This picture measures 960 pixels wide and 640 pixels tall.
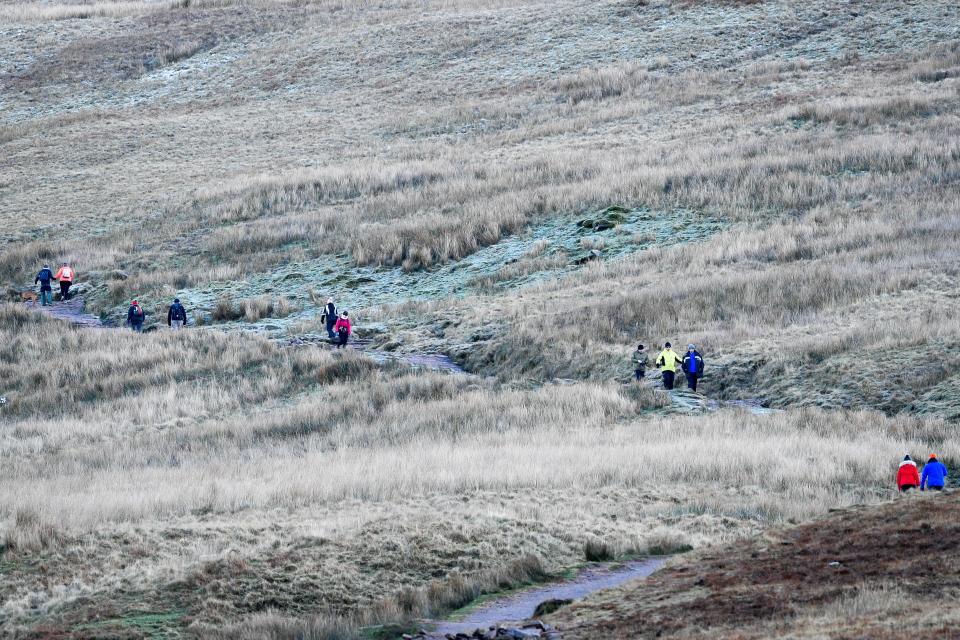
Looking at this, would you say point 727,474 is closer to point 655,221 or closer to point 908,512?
point 908,512

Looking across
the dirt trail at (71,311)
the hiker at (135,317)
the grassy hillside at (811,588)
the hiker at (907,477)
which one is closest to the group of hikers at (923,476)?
the hiker at (907,477)

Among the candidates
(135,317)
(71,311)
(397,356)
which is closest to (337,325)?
(397,356)

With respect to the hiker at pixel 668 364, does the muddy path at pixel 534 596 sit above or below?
above

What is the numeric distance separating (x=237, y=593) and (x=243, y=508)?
149 inches

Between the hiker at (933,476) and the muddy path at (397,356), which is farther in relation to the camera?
the muddy path at (397,356)

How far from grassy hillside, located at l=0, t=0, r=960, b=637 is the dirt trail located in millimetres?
603

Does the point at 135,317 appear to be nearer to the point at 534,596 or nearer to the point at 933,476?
the point at 534,596

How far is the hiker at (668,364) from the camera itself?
23531 mm

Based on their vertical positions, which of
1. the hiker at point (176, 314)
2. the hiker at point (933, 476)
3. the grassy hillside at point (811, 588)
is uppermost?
the grassy hillside at point (811, 588)

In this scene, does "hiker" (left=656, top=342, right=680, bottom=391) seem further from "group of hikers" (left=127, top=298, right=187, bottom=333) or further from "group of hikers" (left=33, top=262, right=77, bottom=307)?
"group of hikers" (left=33, top=262, right=77, bottom=307)

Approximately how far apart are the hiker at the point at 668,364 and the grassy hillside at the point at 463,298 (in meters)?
0.78

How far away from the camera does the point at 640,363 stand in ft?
79.7

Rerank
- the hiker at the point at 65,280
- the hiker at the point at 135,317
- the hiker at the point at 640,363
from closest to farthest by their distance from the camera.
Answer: the hiker at the point at 640,363 → the hiker at the point at 135,317 → the hiker at the point at 65,280

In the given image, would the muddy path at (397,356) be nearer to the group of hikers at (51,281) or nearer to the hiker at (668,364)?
the hiker at (668,364)
